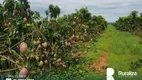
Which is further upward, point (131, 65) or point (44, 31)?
point (44, 31)

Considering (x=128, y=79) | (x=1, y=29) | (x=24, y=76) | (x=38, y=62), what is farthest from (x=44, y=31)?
(x=24, y=76)

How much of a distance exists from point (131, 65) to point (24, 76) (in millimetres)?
7244

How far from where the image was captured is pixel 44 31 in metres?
5.38

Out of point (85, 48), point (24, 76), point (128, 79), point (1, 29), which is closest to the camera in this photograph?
point (24, 76)

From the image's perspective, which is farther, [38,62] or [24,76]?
[38,62]

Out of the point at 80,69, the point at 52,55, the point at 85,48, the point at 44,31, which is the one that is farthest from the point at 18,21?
the point at 85,48

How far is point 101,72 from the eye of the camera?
29.5 ft

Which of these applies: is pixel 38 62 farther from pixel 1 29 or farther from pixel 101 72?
pixel 101 72

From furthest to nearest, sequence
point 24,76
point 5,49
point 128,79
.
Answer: point 128,79 < point 5,49 < point 24,76

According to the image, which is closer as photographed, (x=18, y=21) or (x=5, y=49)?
(x=5, y=49)

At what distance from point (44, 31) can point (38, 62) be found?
85 centimetres

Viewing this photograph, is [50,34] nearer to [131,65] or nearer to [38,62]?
[38,62]

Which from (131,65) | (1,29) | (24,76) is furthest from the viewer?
(131,65)

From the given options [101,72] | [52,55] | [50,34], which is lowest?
[101,72]
